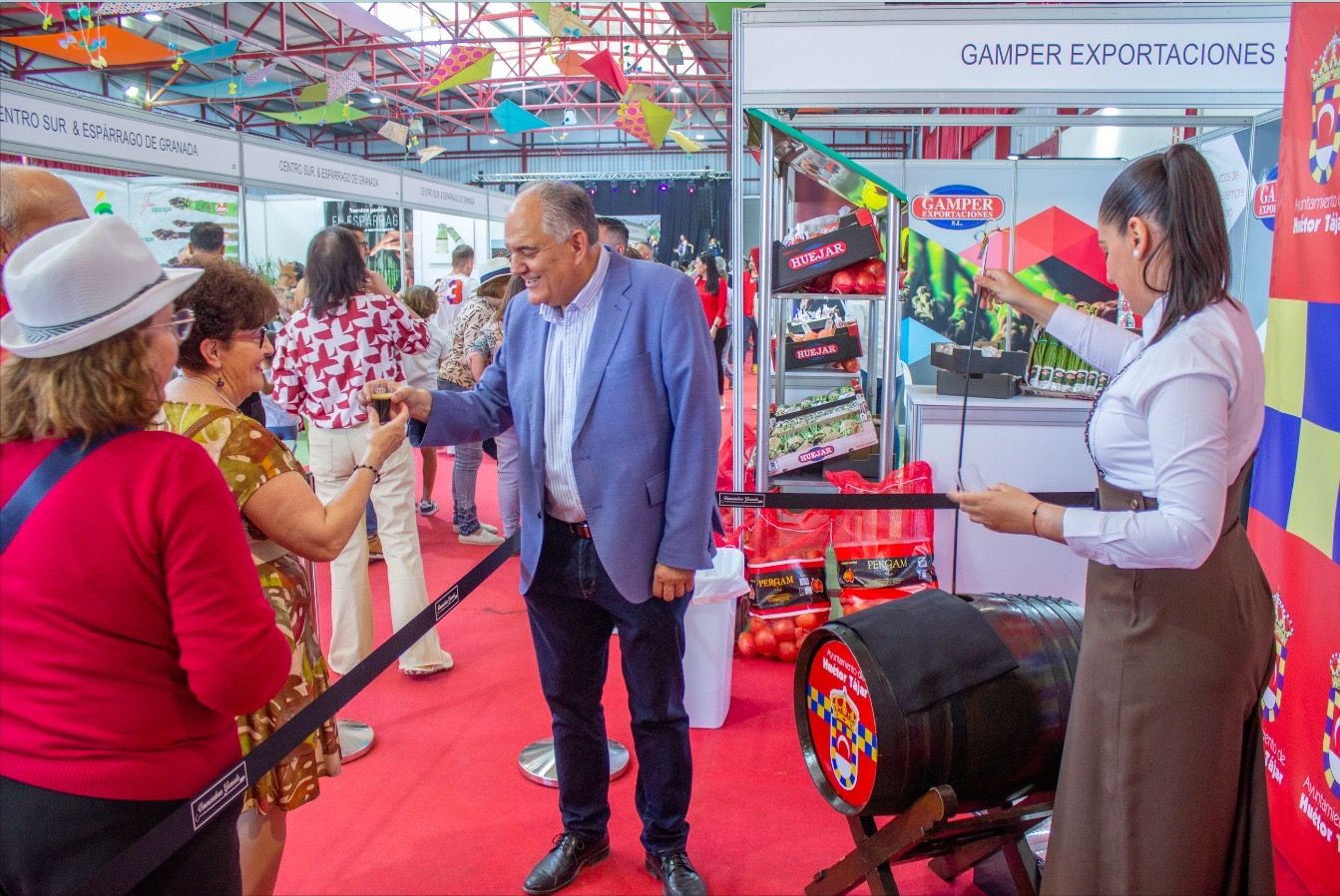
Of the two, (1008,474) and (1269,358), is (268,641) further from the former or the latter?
(1008,474)

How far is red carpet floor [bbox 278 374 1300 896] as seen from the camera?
2496mm

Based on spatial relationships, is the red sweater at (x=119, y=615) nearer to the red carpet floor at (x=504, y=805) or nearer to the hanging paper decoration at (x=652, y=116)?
the red carpet floor at (x=504, y=805)

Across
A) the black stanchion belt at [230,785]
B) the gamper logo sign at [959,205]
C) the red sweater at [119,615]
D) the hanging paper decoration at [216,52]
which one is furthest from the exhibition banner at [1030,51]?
the hanging paper decoration at [216,52]

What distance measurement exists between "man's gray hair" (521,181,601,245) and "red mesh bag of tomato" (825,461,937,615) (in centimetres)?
208

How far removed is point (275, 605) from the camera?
179 cm

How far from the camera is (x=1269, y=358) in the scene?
2475mm

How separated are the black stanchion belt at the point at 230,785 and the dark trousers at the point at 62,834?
16mm

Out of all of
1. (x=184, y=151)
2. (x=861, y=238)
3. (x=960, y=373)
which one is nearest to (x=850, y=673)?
(x=861, y=238)

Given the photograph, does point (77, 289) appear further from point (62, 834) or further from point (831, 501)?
point (831, 501)

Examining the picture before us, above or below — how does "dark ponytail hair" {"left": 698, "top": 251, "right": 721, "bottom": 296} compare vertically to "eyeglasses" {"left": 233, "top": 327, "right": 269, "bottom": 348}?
above

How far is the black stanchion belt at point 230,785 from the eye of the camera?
1256 mm

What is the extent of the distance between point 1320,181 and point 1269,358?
45cm

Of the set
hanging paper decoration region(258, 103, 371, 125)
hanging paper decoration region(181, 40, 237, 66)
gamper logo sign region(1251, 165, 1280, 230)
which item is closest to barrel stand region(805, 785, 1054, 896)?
gamper logo sign region(1251, 165, 1280, 230)

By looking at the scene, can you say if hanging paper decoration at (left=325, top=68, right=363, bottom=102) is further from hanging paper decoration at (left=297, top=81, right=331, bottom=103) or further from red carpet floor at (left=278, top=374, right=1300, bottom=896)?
red carpet floor at (left=278, top=374, right=1300, bottom=896)
